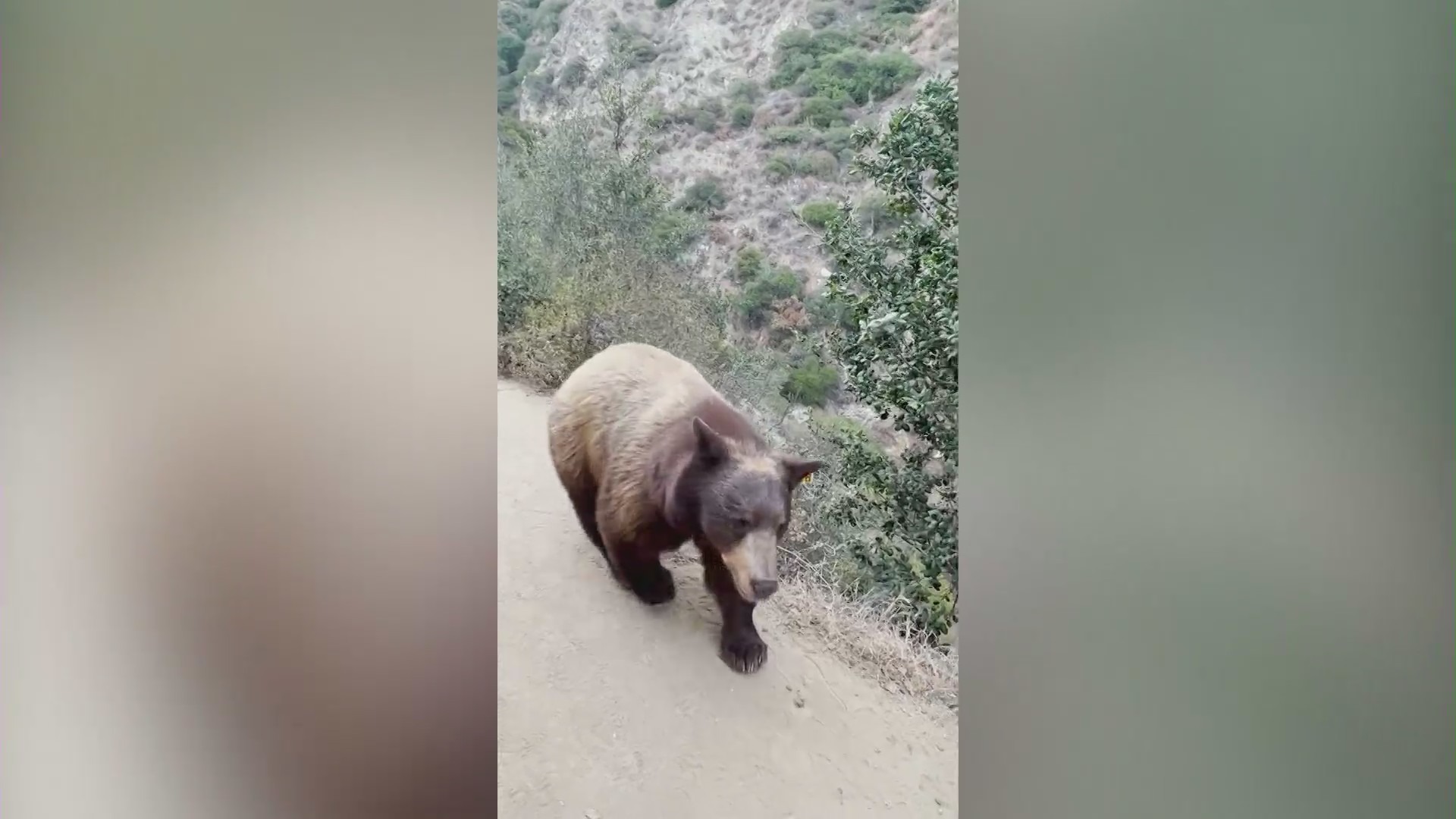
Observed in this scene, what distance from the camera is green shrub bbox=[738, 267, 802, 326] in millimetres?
1654

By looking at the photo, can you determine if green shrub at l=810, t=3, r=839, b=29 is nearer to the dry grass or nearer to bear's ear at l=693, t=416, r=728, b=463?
bear's ear at l=693, t=416, r=728, b=463

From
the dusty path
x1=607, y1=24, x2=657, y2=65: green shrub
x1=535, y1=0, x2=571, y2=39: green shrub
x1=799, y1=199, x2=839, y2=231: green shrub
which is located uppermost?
x1=535, y1=0, x2=571, y2=39: green shrub

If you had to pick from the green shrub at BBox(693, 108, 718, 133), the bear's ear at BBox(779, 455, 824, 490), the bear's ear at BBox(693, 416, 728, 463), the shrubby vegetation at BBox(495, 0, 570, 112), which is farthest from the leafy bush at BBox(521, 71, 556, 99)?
the bear's ear at BBox(779, 455, 824, 490)

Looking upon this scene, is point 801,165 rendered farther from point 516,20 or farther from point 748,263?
point 516,20

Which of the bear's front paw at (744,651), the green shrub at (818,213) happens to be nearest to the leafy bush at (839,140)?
the green shrub at (818,213)

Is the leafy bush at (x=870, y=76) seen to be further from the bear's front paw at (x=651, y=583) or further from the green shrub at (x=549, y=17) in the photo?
the bear's front paw at (x=651, y=583)

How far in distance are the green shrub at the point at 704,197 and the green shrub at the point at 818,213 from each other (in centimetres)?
17

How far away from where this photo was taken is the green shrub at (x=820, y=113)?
164 centimetres
